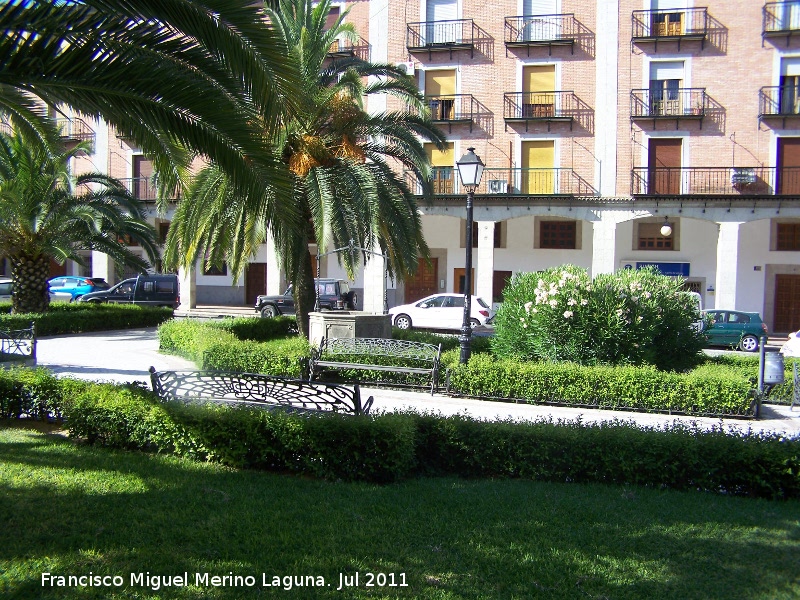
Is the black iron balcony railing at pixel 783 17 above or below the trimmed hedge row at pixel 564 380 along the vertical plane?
above

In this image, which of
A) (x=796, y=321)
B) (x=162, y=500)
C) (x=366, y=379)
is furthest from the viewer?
(x=796, y=321)

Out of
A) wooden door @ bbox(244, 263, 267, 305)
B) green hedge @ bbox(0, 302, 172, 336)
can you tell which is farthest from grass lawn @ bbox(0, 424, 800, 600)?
wooden door @ bbox(244, 263, 267, 305)

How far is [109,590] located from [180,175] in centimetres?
457

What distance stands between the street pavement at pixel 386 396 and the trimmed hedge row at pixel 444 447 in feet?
1.81

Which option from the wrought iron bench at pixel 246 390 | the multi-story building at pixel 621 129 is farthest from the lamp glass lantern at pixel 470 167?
the multi-story building at pixel 621 129

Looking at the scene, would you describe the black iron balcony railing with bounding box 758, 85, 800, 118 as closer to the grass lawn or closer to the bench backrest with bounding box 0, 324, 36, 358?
the grass lawn

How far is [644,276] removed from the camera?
11703mm

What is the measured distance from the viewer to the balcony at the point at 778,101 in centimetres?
2314

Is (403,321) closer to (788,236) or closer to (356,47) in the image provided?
(356,47)

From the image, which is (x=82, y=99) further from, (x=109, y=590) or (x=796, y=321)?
(x=796, y=321)

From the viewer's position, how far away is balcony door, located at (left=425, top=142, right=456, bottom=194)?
25.7m

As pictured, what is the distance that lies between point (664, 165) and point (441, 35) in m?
9.55

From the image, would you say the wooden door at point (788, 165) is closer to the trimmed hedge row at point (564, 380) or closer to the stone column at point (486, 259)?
the stone column at point (486, 259)

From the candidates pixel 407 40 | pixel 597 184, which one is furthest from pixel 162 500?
pixel 407 40
